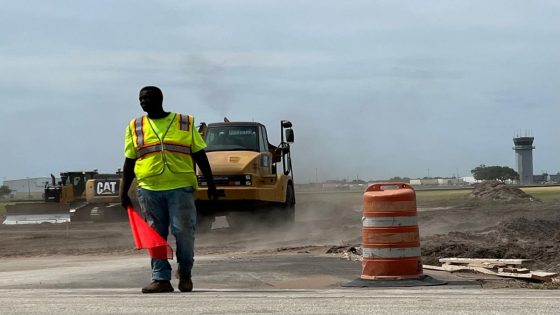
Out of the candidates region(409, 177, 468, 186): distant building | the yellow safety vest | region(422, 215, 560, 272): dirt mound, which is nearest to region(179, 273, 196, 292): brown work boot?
the yellow safety vest

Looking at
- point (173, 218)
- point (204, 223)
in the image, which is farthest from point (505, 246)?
point (204, 223)

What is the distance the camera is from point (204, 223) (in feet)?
70.9

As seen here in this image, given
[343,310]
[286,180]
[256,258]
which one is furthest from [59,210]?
[343,310]

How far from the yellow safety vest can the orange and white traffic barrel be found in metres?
2.24

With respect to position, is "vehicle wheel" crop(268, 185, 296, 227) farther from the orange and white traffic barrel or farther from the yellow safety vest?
the yellow safety vest

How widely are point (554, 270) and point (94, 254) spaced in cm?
883

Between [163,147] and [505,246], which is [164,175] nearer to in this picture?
[163,147]

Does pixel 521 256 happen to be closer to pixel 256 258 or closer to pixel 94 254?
pixel 256 258

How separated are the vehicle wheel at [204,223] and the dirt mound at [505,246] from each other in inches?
289

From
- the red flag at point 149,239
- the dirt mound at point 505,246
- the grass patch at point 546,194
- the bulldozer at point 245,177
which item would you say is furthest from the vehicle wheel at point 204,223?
the grass patch at point 546,194

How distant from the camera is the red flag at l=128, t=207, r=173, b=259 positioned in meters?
8.62

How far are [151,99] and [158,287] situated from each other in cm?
191

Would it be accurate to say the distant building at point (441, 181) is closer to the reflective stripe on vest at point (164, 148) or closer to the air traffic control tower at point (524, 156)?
the air traffic control tower at point (524, 156)

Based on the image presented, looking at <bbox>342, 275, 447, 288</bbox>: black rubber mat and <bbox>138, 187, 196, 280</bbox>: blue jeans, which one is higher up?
<bbox>138, 187, 196, 280</bbox>: blue jeans
